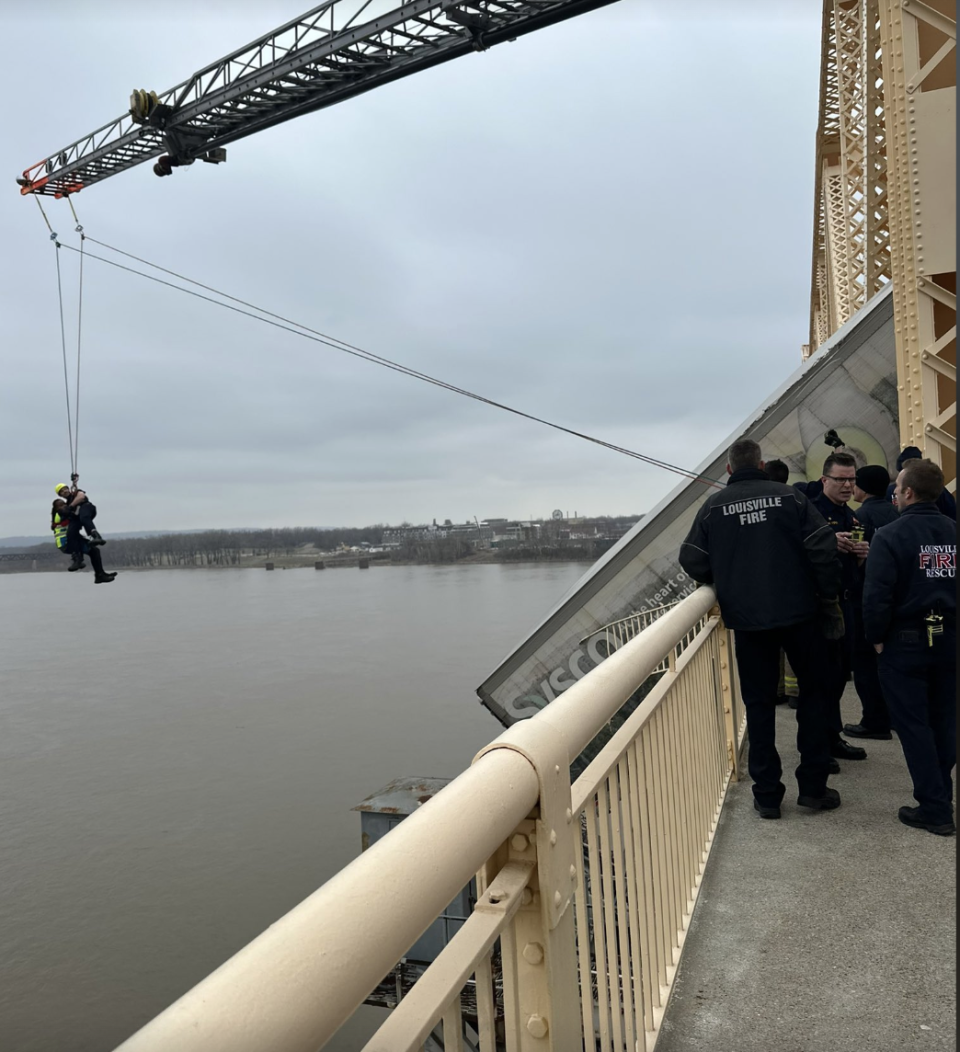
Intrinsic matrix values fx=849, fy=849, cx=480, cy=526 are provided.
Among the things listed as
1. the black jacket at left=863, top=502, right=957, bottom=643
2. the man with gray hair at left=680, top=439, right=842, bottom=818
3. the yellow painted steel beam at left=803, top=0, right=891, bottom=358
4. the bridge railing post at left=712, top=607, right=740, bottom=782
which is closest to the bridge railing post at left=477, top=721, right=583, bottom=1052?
the man with gray hair at left=680, top=439, right=842, bottom=818

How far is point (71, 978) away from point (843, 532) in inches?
1180

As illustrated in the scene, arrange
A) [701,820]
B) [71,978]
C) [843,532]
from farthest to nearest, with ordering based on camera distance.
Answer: [71,978] → [843,532] → [701,820]

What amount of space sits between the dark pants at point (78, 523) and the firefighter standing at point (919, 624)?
1712 cm

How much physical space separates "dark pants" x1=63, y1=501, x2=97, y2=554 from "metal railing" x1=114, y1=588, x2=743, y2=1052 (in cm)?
1733

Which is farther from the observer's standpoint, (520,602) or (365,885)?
(520,602)

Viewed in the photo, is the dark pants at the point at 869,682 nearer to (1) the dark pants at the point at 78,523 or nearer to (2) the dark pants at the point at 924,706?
(2) the dark pants at the point at 924,706

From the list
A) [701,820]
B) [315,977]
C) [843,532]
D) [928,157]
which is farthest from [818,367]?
[315,977]

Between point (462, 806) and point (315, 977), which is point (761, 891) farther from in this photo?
point (315, 977)

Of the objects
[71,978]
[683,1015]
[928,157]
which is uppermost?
[928,157]

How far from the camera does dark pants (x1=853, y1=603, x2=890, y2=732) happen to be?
5.99 m

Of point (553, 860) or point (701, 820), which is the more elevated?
point (553, 860)

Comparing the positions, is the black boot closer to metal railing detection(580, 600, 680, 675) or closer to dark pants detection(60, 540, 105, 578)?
dark pants detection(60, 540, 105, 578)

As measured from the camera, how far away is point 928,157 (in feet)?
21.9

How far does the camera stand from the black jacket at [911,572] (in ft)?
13.9
